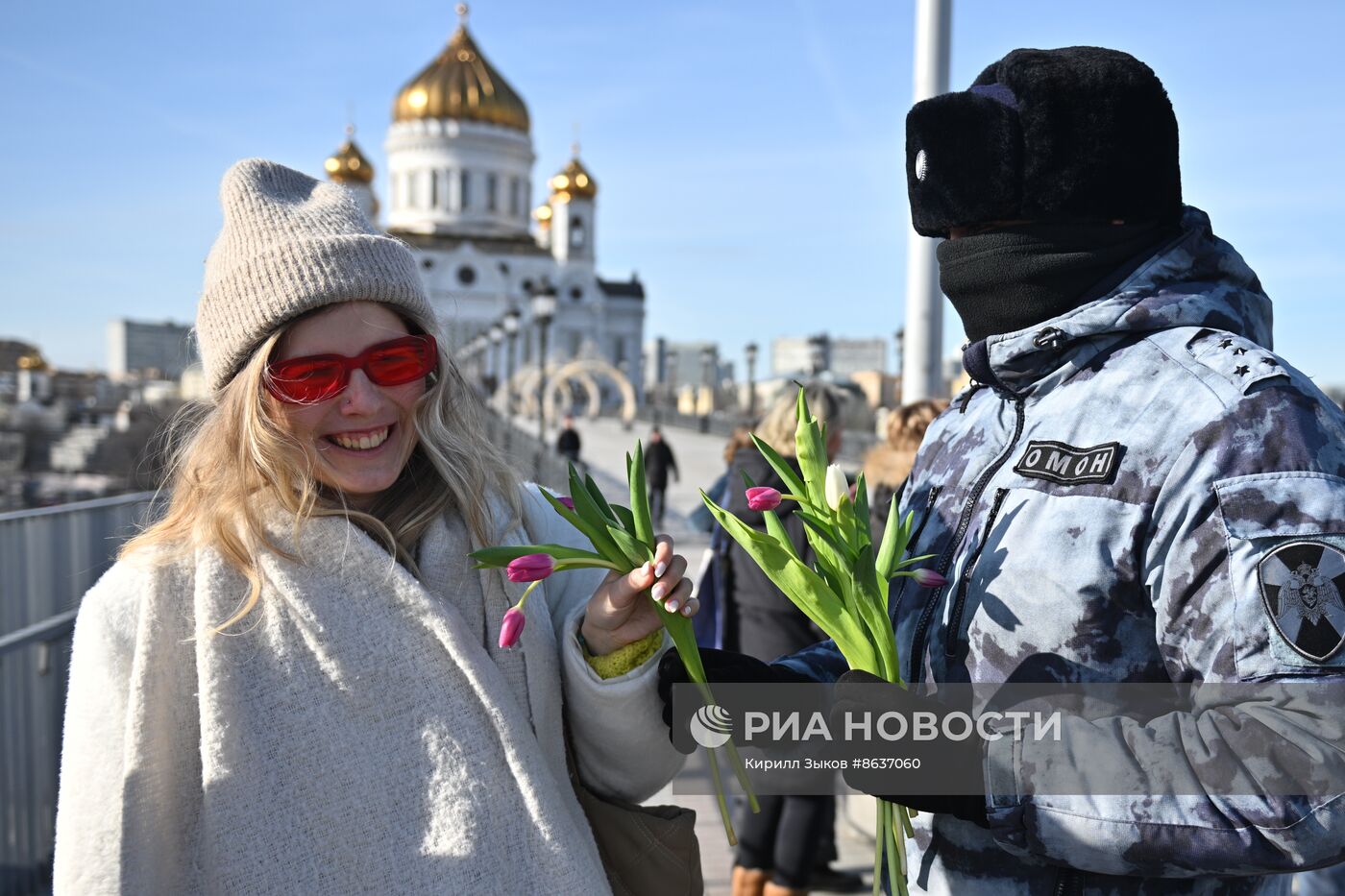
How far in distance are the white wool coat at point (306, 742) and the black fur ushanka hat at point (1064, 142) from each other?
1.03 meters

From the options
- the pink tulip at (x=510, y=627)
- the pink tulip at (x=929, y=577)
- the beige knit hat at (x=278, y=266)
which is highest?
the beige knit hat at (x=278, y=266)

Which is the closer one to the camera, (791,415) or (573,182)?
(791,415)

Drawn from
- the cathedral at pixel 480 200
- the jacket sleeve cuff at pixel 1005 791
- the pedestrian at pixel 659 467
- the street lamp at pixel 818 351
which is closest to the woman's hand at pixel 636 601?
the jacket sleeve cuff at pixel 1005 791

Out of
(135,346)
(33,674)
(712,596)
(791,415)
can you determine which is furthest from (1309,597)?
(135,346)

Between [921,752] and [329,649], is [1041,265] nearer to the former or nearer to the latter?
[921,752]

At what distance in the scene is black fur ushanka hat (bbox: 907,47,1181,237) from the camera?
1827 millimetres

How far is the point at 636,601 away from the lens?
78.0 inches

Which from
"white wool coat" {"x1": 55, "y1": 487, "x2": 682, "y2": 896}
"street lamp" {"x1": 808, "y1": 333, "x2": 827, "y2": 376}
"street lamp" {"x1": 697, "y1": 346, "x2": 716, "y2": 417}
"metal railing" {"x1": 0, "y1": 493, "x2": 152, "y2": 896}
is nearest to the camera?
"white wool coat" {"x1": 55, "y1": 487, "x2": 682, "y2": 896}

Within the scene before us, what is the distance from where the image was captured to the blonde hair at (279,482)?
6.62 ft

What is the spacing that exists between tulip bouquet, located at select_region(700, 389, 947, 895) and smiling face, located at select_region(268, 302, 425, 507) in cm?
66

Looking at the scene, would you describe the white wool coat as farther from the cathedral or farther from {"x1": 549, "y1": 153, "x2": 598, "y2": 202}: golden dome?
{"x1": 549, "y1": 153, "x2": 598, "y2": 202}: golden dome

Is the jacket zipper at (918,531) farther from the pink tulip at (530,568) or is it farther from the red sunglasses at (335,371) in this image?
the red sunglasses at (335,371)

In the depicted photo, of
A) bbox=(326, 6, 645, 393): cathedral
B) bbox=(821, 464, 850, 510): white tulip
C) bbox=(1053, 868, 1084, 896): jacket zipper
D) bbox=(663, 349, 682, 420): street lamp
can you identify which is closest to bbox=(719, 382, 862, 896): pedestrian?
bbox=(821, 464, 850, 510): white tulip

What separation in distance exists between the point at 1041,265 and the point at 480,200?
3265 inches
